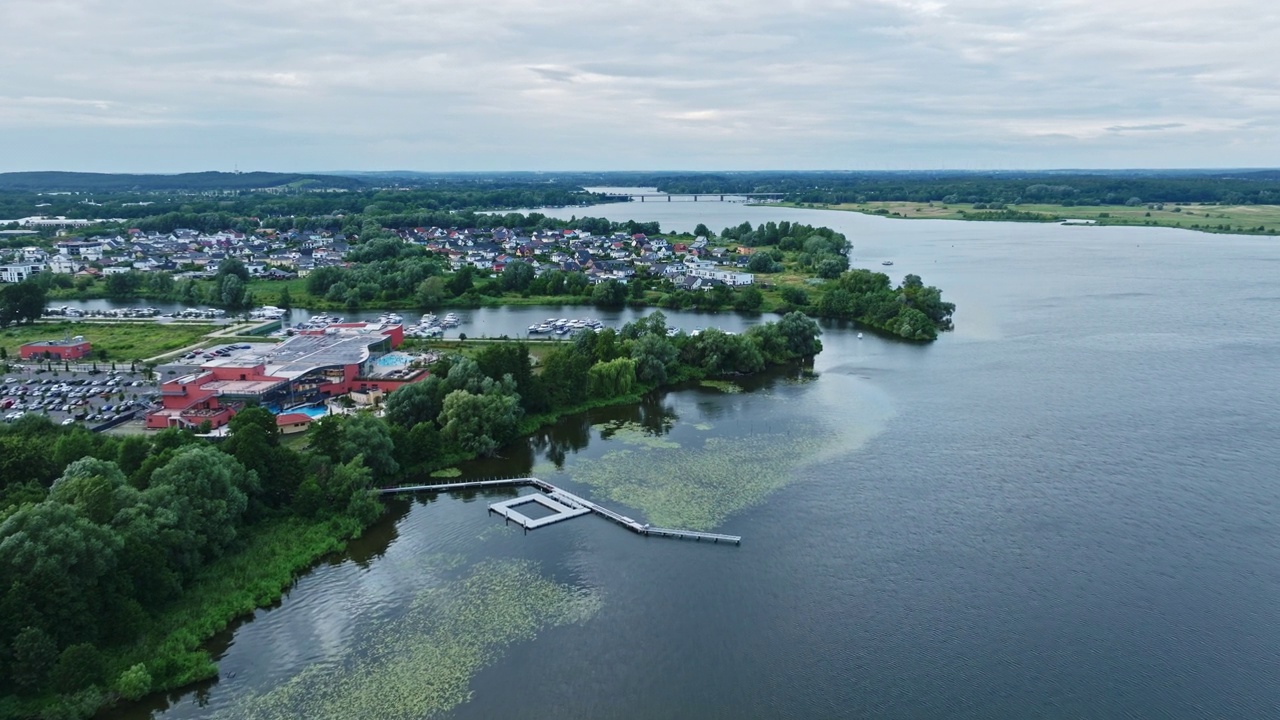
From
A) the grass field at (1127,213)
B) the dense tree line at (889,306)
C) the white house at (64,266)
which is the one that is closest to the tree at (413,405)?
the dense tree line at (889,306)

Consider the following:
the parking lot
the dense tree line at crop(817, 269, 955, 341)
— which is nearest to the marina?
the dense tree line at crop(817, 269, 955, 341)

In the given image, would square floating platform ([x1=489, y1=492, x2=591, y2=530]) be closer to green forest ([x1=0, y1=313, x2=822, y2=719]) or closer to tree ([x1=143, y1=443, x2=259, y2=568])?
green forest ([x1=0, y1=313, x2=822, y2=719])

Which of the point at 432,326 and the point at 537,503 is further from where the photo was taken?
→ the point at 432,326

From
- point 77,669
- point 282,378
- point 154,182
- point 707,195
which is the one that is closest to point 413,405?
point 282,378

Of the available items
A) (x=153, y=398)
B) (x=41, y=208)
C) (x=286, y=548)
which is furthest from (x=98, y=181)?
(x=286, y=548)

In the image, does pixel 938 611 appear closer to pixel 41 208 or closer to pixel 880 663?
pixel 880 663

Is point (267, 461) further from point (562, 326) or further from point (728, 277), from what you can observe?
point (728, 277)
